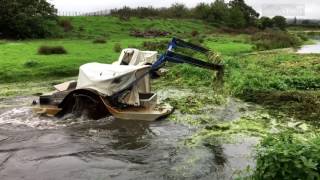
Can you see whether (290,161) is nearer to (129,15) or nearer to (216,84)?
(216,84)

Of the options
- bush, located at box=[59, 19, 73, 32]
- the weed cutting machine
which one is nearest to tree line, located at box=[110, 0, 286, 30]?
bush, located at box=[59, 19, 73, 32]

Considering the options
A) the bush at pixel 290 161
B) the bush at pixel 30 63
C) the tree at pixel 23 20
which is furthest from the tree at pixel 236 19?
the bush at pixel 290 161

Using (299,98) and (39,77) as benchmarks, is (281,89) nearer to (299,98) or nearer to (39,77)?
(299,98)

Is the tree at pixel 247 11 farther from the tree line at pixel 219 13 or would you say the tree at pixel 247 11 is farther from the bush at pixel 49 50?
the bush at pixel 49 50

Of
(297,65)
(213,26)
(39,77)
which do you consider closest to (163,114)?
(39,77)

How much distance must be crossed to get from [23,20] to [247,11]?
3229 inches

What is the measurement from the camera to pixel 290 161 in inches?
390

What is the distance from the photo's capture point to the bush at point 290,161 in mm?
9781

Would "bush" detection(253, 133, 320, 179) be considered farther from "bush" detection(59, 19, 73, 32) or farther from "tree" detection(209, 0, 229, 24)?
"tree" detection(209, 0, 229, 24)

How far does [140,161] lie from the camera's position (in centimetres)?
1579

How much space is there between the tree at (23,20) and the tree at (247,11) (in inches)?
2809

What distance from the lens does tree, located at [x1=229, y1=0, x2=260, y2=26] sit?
124875 millimetres

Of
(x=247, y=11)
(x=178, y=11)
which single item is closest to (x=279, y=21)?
(x=247, y=11)

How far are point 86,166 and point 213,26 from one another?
98315 millimetres
